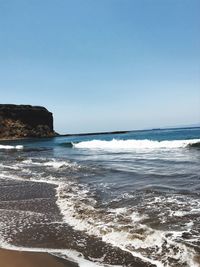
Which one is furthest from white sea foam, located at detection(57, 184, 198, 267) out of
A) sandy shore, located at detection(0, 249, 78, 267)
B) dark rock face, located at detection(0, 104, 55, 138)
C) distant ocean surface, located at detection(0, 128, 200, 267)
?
dark rock face, located at detection(0, 104, 55, 138)

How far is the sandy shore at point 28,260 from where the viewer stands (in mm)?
4852

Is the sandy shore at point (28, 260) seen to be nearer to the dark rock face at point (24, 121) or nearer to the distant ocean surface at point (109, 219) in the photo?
the distant ocean surface at point (109, 219)

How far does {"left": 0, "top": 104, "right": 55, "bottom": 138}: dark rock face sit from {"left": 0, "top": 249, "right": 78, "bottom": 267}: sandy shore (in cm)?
8174

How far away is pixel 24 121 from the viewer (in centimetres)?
9062

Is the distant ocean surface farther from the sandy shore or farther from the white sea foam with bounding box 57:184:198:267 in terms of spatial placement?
the sandy shore

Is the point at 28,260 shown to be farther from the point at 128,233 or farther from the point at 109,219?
the point at 109,219

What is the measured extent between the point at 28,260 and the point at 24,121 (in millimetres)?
87879

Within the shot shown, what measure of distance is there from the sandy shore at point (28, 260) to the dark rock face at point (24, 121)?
8174cm

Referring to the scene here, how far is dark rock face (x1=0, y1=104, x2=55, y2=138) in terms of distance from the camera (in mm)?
86750

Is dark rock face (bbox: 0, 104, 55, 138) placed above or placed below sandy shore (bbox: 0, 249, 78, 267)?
above

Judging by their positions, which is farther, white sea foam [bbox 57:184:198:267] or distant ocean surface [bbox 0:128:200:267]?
distant ocean surface [bbox 0:128:200:267]

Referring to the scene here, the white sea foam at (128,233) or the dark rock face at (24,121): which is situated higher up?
the dark rock face at (24,121)

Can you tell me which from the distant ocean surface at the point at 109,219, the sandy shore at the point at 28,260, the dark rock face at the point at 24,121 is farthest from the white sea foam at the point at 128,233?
the dark rock face at the point at 24,121

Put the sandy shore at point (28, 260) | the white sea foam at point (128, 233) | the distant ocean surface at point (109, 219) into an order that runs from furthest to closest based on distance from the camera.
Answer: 1. the distant ocean surface at point (109, 219)
2. the white sea foam at point (128, 233)
3. the sandy shore at point (28, 260)
